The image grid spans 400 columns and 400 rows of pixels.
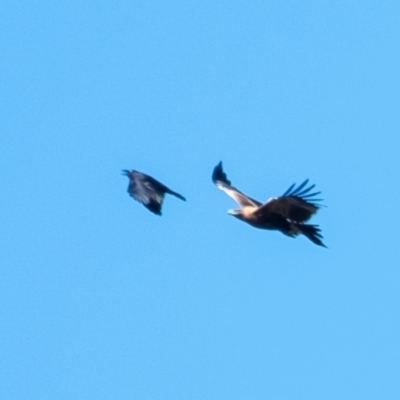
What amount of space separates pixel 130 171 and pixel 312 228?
2863 millimetres

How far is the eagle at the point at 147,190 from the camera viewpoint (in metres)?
25.7

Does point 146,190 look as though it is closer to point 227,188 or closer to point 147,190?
point 147,190

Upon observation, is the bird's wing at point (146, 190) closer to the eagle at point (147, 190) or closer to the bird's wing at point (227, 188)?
the eagle at point (147, 190)

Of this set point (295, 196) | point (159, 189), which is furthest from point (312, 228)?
point (159, 189)

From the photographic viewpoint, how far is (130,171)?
84.6 feet

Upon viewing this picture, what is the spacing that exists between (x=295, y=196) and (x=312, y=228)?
760 mm

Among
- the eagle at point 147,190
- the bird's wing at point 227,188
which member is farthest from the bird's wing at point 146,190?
the bird's wing at point 227,188

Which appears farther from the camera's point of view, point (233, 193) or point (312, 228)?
point (233, 193)

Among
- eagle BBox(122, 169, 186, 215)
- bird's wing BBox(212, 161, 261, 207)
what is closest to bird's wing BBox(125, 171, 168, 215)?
eagle BBox(122, 169, 186, 215)

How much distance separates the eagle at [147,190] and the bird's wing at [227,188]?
128cm

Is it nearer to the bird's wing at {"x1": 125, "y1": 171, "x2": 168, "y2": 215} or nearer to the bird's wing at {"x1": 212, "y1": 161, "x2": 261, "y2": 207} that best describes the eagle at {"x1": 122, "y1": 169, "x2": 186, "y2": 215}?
the bird's wing at {"x1": 125, "y1": 171, "x2": 168, "y2": 215}

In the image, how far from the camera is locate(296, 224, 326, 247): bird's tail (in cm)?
2433

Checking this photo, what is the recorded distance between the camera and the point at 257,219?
82.3 feet

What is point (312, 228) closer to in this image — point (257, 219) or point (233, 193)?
point (257, 219)
